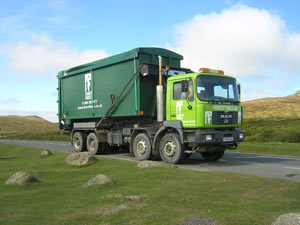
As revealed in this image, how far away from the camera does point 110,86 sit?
47.3ft

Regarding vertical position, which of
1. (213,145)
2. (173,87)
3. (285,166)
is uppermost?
(173,87)

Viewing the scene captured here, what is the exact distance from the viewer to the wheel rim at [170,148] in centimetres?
1128

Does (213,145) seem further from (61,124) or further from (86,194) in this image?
(61,124)

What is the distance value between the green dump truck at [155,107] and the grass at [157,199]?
95.9 inches

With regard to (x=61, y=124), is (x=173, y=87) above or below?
above

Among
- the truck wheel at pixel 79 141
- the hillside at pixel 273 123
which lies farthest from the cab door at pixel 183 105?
the hillside at pixel 273 123

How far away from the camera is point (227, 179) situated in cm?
763

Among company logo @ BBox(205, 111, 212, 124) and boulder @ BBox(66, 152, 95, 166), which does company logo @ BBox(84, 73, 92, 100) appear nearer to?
boulder @ BBox(66, 152, 95, 166)

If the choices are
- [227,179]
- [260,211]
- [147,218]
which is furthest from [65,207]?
[227,179]

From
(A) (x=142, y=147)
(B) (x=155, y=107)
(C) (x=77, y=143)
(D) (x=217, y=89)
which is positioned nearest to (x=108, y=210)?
(D) (x=217, y=89)

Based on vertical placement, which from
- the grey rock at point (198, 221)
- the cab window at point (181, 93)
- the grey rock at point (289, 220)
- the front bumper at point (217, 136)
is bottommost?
the grey rock at point (198, 221)

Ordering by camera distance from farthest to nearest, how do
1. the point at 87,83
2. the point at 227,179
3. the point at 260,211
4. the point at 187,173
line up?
1. the point at 87,83
2. the point at 187,173
3. the point at 227,179
4. the point at 260,211

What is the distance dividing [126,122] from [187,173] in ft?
19.6

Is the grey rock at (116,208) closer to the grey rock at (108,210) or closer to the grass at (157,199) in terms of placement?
the grey rock at (108,210)
